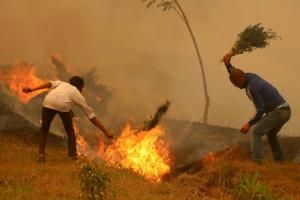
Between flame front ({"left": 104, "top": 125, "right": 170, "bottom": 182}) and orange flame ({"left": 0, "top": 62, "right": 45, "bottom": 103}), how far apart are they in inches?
170

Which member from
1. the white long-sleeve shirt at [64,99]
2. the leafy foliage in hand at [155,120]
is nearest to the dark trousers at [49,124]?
the white long-sleeve shirt at [64,99]

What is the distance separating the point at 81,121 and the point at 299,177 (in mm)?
8792

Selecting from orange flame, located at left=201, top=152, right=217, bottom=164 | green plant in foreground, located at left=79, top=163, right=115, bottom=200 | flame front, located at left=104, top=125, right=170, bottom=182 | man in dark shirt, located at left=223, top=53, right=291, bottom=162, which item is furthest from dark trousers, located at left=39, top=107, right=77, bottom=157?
green plant in foreground, located at left=79, top=163, right=115, bottom=200

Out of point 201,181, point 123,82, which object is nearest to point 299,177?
point 201,181

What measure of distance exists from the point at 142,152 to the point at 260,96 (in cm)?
372

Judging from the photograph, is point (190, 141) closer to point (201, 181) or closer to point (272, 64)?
point (201, 181)

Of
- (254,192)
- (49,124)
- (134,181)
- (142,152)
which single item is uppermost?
(254,192)

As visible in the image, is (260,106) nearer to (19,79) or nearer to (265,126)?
(265,126)

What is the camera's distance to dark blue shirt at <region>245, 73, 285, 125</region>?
30.3 ft

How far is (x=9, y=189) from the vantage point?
6559 millimetres

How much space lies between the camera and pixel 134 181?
8367mm

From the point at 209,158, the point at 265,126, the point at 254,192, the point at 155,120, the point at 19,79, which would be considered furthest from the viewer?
the point at 19,79

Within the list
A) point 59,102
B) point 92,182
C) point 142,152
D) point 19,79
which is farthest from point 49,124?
point 19,79

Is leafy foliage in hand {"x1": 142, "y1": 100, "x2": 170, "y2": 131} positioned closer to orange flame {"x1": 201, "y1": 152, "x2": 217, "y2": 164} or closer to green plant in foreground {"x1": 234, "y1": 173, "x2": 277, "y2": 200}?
orange flame {"x1": 201, "y1": 152, "x2": 217, "y2": 164}
